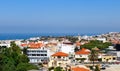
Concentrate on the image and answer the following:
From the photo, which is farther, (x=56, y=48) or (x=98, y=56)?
(x=56, y=48)

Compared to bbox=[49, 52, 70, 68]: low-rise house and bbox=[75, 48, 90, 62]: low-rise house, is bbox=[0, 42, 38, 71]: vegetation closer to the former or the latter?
bbox=[49, 52, 70, 68]: low-rise house

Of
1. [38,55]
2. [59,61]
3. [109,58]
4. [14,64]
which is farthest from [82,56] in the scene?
[14,64]

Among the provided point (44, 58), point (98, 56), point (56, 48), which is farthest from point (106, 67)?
point (56, 48)

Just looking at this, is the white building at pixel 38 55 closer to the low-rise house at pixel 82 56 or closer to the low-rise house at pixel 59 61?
the low-rise house at pixel 59 61

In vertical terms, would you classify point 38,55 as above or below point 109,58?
above

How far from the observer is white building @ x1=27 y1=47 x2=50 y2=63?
60.3 m

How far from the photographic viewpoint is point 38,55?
200 ft

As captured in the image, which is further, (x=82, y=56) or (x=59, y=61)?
(x=82, y=56)

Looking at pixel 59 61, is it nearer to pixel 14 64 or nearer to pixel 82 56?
pixel 14 64

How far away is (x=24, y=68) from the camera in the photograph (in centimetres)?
4119

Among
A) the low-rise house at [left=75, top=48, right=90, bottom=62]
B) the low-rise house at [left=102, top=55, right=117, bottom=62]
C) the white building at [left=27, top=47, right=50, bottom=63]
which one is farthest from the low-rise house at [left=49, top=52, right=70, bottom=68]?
the low-rise house at [left=102, top=55, right=117, bottom=62]

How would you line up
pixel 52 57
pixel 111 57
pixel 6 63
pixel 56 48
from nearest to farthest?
pixel 6 63
pixel 52 57
pixel 111 57
pixel 56 48

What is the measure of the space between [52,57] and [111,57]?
10.1 m

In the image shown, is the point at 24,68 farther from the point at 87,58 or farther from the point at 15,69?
the point at 87,58
